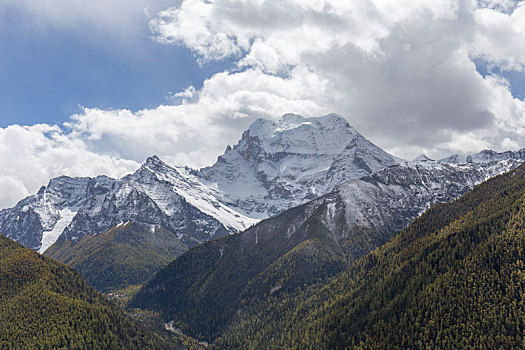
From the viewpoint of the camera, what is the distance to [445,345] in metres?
191

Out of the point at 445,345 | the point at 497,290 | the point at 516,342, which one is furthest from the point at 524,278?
the point at 445,345

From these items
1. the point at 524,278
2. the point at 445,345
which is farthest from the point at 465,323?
the point at 524,278

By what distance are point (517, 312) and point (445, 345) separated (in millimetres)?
30599

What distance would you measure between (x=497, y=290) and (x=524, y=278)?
456 inches

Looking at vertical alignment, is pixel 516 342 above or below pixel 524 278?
below

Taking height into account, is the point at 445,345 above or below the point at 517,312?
below

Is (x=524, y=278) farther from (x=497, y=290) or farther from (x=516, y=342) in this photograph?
(x=516, y=342)

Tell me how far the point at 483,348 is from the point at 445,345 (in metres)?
15.0

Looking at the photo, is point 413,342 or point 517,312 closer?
point 517,312

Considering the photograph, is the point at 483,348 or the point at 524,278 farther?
the point at 524,278

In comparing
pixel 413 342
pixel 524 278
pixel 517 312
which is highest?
pixel 524 278

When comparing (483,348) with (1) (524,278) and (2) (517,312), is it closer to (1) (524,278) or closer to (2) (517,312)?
(2) (517,312)

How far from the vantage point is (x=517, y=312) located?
185 meters

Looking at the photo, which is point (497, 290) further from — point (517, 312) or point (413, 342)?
point (413, 342)
